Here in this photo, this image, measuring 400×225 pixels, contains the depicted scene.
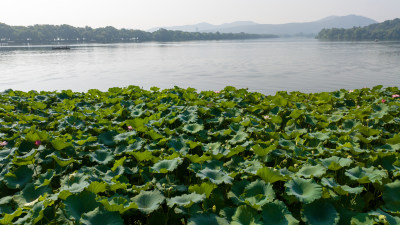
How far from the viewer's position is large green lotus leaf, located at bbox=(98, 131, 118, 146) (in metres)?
4.17

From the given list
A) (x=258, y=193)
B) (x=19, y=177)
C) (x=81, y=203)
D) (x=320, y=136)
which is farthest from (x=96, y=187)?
(x=320, y=136)

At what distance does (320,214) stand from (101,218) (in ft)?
A: 5.72

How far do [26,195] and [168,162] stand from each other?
140 centimetres

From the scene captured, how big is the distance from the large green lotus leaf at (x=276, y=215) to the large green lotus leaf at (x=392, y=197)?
0.96 m

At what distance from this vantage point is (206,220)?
7.96ft

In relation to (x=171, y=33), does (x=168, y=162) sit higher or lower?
lower

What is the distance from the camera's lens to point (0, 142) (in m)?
4.27

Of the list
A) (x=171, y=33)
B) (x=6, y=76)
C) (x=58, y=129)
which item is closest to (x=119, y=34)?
(x=171, y=33)

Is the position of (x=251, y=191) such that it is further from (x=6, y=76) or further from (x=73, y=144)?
(x=6, y=76)

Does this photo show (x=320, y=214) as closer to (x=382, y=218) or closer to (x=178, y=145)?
(x=382, y=218)

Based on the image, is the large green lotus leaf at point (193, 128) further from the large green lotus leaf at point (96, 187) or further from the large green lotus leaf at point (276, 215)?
the large green lotus leaf at point (276, 215)

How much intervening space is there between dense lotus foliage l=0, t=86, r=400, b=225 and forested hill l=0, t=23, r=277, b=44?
135 m

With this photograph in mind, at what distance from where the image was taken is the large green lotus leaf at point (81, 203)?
2.36 meters

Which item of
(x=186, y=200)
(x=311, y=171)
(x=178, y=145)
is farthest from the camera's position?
(x=178, y=145)
